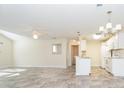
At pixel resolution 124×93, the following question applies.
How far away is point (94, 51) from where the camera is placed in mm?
11914

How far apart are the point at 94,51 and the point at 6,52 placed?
7142mm

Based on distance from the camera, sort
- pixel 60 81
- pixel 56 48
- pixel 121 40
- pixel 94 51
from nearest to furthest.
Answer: pixel 60 81, pixel 121 40, pixel 56 48, pixel 94 51

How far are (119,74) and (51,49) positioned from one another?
19.1 feet

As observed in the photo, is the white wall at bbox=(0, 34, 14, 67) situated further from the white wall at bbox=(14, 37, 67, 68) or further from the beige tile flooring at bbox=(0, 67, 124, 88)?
the beige tile flooring at bbox=(0, 67, 124, 88)

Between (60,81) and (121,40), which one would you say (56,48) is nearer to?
(121,40)

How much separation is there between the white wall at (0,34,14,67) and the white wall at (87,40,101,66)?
6455 mm

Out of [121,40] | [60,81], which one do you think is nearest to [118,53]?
[121,40]

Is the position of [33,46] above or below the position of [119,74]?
above

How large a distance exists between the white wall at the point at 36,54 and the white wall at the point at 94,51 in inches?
94.4

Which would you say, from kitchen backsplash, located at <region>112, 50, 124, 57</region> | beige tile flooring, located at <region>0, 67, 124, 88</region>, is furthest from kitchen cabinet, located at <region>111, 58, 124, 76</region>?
kitchen backsplash, located at <region>112, 50, 124, 57</region>

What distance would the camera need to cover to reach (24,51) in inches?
457
